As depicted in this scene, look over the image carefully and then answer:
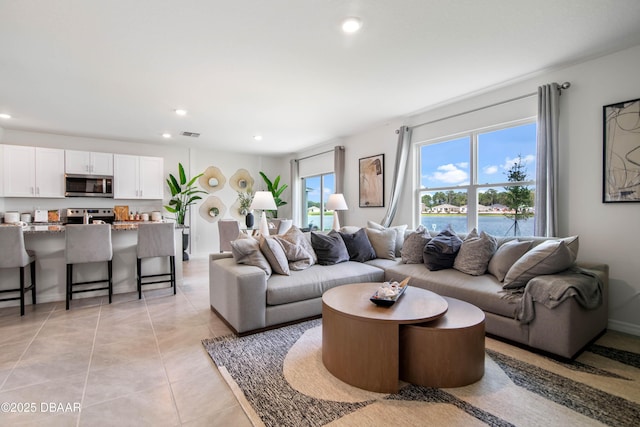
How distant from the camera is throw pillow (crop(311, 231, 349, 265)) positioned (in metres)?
3.62

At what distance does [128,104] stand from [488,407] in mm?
5069

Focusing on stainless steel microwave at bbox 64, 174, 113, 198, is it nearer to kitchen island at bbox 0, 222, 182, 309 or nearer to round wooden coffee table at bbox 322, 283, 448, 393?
kitchen island at bbox 0, 222, 182, 309

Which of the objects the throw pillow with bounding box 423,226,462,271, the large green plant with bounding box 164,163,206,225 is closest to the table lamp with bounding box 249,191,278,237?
the throw pillow with bounding box 423,226,462,271

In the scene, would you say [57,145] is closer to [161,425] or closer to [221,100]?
[221,100]

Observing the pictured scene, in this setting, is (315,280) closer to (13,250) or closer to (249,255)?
(249,255)

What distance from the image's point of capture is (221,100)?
4.02 metres

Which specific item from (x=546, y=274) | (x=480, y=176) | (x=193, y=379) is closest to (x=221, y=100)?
(x=193, y=379)

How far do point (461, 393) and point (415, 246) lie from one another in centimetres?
194

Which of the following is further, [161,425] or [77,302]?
[77,302]

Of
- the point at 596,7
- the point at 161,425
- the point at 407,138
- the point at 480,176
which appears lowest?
the point at 161,425

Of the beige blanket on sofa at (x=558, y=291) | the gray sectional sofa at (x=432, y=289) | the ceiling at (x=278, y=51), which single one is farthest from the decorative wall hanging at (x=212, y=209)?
the beige blanket on sofa at (x=558, y=291)

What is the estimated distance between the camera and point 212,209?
7.48 meters

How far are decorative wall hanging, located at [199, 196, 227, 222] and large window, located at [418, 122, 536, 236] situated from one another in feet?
16.3

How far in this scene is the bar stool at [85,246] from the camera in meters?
3.39
